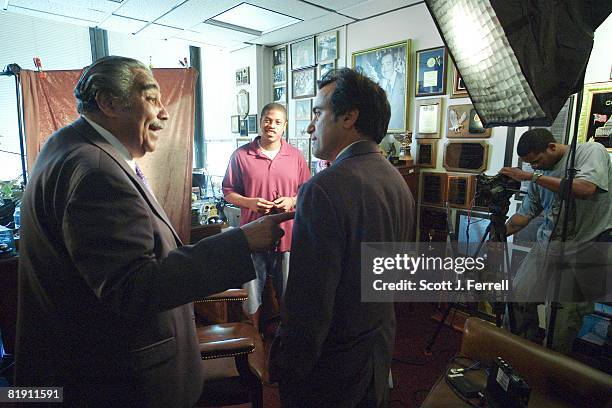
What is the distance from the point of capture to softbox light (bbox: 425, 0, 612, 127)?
0.53 meters

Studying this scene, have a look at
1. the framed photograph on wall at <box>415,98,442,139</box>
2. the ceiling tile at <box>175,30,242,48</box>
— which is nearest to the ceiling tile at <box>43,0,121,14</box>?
Answer: the ceiling tile at <box>175,30,242,48</box>

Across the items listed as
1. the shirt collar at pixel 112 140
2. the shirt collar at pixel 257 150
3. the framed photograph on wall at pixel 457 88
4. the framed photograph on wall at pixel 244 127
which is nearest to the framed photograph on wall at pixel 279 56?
the framed photograph on wall at pixel 244 127

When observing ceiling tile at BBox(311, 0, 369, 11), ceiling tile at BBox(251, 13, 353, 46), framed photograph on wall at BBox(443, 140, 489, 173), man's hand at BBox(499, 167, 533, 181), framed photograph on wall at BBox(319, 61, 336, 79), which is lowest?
man's hand at BBox(499, 167, 533, 181)

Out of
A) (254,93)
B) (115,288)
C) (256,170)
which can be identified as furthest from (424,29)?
(115,288)

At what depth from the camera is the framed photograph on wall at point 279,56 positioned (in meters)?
3.98

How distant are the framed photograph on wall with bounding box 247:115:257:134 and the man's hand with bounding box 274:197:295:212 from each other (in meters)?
2.30

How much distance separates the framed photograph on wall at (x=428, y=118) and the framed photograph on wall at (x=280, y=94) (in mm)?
1717

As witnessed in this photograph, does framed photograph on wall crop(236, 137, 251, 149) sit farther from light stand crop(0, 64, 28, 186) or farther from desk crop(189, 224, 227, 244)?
light stand crop(0, 64, 28, 186)

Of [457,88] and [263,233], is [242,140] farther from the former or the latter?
[263,233]

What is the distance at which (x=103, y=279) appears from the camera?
0.69 m

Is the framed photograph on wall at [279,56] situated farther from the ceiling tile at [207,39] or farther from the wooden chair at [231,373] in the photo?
the wooden chair at [231,373]

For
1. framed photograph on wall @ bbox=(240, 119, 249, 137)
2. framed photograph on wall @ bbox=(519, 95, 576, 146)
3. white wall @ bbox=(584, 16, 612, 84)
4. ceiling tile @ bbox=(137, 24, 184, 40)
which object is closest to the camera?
white wall @ bbox=(584, 16, 612, 84)

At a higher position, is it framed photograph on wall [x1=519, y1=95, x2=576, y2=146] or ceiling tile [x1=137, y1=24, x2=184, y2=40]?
ceiling tile [x1=137, y1=24, x2=184, y2=40]

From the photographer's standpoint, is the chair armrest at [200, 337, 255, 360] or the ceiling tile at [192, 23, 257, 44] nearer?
the chair armrest at [200, 337, 255, 360]
